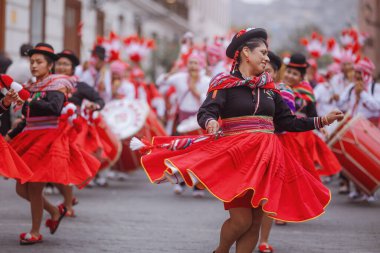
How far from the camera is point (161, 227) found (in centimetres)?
892

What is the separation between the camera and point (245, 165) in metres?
5.84

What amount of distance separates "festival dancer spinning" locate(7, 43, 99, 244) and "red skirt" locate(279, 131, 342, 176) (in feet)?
6.83

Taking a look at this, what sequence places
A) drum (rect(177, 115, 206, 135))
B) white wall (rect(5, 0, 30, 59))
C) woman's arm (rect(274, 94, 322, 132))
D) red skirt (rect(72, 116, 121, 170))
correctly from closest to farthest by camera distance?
woman's arm (rect(274, 94, 322, 132)), red skirt (rect(72, 116, 121, 170)), drum (rect(177, 115, 206, 135)), white wall (rect(5, 0, 30, 59))

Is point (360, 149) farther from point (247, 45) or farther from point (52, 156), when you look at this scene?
point (247, 45)

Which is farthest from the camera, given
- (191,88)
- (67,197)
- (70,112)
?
(191,88)

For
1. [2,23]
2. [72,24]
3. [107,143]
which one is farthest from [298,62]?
[72,24]

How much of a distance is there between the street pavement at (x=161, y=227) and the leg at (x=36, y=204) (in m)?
0.16

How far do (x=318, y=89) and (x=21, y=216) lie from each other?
702cm

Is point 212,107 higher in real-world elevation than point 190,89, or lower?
higher

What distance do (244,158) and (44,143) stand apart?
8.54 ft

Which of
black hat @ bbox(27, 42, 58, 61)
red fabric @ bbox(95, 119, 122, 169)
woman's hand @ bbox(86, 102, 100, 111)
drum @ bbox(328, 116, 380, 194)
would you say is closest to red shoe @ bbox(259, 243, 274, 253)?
black hat @ bbox(27, 42, 58, 61)

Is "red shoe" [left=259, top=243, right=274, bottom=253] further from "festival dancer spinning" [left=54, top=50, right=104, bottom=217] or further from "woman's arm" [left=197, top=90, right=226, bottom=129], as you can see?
"festival dancer spinning" [left=54, top=50, right=104, bottom=217]

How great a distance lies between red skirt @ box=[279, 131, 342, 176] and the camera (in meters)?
8.47

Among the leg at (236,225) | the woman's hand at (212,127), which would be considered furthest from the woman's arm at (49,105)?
the leg at (236,225)
